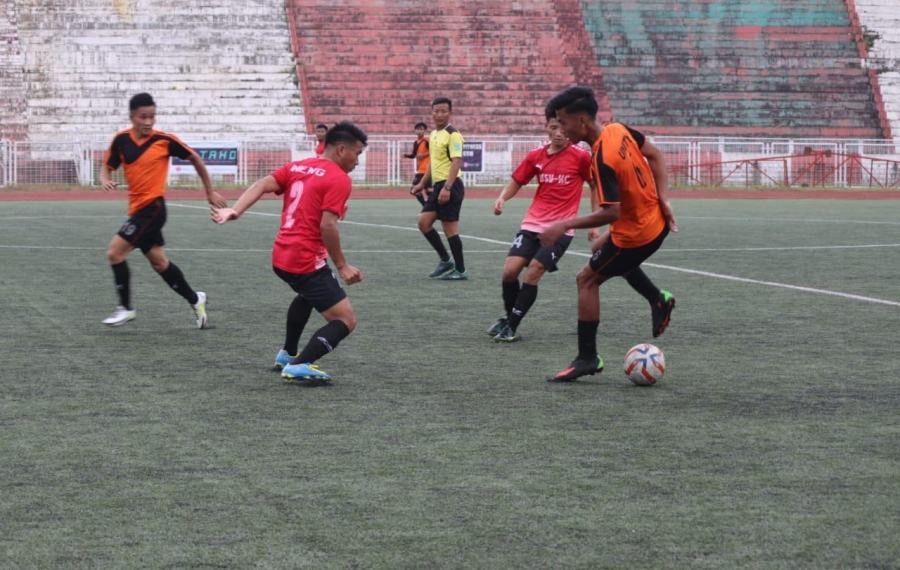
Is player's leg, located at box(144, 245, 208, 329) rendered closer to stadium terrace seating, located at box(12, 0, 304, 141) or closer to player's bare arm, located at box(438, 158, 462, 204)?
player's bare arm, located at box(438, 158, 462, 204)

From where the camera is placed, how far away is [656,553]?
470cm

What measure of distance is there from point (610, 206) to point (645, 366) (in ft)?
3.04

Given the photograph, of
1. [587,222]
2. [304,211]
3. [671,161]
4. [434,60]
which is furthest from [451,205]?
[434,60]

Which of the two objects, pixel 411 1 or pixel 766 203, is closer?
pixel 766 203

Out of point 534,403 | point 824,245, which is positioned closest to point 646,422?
point 534,403

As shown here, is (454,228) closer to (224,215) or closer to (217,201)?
(217,201)

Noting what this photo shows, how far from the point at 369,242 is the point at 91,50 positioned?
28335 millimetres

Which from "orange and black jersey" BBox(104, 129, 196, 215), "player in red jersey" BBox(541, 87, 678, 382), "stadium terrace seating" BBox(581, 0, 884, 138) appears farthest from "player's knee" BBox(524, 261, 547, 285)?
"stadium terrace seating" BBox(581, 0, 884, 138)

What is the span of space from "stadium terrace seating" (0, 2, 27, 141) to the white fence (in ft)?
18.9

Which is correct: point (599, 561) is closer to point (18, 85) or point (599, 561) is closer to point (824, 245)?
point (824, 245)

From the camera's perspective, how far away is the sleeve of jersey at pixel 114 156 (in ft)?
38.0

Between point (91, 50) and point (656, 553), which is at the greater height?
point (91, 50)

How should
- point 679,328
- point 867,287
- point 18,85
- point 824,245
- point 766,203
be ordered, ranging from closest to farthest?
point 679,328 < point 867,287 < point 824,245 < point 766,203 < point 18,85

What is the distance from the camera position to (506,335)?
10234 millimetres
